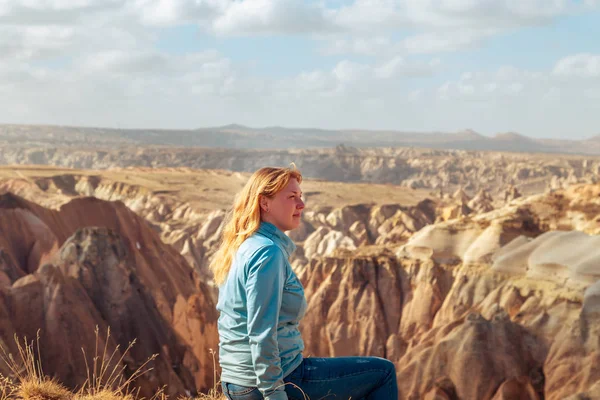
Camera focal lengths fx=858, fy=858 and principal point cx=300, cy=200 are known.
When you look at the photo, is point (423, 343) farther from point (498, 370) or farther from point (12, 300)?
point (12, 300)

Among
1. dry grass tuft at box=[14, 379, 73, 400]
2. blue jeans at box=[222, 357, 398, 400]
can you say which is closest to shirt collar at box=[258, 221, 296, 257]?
blue jeans at box=[222, 357, 398, 400]

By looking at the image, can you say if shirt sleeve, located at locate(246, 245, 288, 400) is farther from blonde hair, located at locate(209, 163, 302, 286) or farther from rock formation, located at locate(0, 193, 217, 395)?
rock formation, located at locate(0, 193, 217, 395)

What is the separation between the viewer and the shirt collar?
4195 millimetres

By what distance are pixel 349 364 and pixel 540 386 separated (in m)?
20.1

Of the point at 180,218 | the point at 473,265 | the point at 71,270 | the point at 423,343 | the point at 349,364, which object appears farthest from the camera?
the point at 180,218

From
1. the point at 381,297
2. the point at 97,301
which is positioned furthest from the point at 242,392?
the point at 381,297

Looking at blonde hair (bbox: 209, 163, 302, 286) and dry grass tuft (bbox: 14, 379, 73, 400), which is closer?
blonde hair (bbox: 209, 163, 302, 286)

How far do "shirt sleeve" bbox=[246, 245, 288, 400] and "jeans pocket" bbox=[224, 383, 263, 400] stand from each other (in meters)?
0.13

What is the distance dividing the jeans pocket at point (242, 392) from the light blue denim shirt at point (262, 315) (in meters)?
0.03

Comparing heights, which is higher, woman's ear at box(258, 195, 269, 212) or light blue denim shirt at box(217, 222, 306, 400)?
woman's ear at box(258, 195, 269, 212)

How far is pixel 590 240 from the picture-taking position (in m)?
30.0

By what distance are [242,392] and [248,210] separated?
88 cm

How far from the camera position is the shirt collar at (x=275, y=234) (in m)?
4.20

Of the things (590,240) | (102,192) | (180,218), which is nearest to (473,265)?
(590,240)
